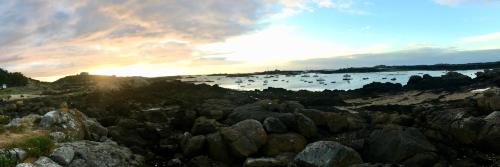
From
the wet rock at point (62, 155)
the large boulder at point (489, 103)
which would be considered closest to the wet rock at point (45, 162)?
the wet rock at point (62, 155)

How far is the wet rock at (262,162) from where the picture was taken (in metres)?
23.5

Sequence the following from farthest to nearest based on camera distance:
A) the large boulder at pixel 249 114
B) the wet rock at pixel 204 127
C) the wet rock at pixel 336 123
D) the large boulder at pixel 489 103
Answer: the large boulder at pixel 249 114, the large boulder at pixel 489 103, the wet rock at pixel 336 123, the wet rock at pixel 204 127

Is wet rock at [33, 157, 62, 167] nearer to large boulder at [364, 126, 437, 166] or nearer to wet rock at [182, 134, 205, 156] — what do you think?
wet rock at [182, 134, 205, 156]

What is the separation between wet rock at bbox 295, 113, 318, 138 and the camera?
2803 centimetres

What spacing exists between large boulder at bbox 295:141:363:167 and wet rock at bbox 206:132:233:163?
4.44 metres

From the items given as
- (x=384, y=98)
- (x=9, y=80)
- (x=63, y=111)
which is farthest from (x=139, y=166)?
(x=9, y=80)

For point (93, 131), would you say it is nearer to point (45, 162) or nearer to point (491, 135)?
point (45, 162)

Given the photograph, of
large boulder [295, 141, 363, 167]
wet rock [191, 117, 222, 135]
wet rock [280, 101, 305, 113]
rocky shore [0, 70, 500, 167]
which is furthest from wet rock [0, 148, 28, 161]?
wet rock [280, 101, 305, 113]

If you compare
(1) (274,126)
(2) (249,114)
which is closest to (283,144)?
(1) (274,126)

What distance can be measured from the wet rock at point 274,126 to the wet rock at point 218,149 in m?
2.92

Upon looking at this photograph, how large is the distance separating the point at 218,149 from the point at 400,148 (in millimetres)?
9232

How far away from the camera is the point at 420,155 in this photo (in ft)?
73.2

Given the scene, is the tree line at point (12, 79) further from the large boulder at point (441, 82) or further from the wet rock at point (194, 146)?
the wet rock at point (194, 146)

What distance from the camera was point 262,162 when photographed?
77.6 ft
